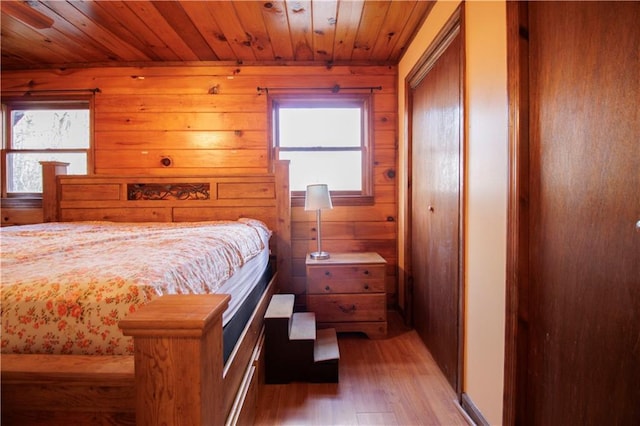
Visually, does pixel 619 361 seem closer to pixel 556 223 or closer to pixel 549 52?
pixel 556 223

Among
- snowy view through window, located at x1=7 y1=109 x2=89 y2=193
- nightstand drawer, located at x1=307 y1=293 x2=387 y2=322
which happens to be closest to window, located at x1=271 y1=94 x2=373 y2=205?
nightstand drawer, located at x1=307 y1=293 x2=387 y2=322

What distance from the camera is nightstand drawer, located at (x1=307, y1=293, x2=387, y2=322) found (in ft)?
7.00

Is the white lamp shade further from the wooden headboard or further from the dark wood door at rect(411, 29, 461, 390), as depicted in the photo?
the dark wood door at rect(411, 29, 461, 390)

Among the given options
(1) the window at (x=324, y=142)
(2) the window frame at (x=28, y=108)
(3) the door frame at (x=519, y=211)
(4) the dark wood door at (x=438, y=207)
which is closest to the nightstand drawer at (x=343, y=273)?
(4) the dark wood door at (x=438, y=207)

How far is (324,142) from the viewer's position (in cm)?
273

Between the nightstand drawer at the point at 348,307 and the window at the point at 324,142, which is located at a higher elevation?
the window at the point at 324,142

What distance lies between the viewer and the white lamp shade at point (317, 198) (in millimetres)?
2273

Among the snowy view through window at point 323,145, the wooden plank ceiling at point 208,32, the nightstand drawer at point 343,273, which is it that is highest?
the wooden plank ceiling at point 208,32

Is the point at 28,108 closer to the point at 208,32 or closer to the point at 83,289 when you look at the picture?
the point at 208,32

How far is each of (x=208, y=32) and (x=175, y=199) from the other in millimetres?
1375

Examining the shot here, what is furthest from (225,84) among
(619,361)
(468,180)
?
(619,361)

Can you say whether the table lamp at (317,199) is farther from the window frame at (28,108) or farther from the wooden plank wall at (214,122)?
the window frame at (28,108)

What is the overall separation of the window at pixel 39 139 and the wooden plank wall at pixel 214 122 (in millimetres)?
159

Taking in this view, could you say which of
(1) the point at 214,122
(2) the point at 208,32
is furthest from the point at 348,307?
(2) the point at 208,32
